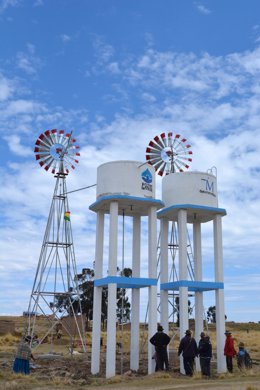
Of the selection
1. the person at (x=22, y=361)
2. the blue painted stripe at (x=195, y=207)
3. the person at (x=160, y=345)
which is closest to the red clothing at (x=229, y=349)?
the person at (x=160, y=345)

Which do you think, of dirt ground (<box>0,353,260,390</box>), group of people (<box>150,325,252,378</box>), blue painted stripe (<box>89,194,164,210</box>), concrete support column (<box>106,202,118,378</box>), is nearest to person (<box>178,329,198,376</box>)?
group of people (<box>150,325,252,378</box>)

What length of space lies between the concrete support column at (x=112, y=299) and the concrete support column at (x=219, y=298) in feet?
16.0

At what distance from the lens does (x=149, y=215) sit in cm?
2366

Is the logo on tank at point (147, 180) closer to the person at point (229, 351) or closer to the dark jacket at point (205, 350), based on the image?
the dark jacket at point (205, 350)

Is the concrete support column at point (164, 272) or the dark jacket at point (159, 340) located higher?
the concrete support column at point (164, 272)

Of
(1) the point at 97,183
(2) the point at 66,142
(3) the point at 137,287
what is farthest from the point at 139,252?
(2) the point at 66,142

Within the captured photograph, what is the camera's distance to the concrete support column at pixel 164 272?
2475cm

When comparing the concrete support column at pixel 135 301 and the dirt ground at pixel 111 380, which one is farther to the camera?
the concrete support column at pixel 135 301

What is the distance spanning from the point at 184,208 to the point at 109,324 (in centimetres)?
621

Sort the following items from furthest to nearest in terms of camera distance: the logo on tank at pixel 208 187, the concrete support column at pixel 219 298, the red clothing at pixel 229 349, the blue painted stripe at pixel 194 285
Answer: the logo on tank at pixel 208 187 → the blue painted stripe at pixel 194 285 → the concrete support column at pixel 219 298 → the red clothing at pixel 229 349

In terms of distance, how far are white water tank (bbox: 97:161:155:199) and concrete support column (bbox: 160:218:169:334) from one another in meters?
3.04

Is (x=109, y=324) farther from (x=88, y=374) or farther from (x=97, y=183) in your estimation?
(x=97, y=183)

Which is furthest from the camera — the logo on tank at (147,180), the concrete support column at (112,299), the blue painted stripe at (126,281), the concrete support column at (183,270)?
the logo on tank at (147,180)

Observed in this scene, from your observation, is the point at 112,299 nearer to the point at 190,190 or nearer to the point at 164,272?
the point at 164,272
